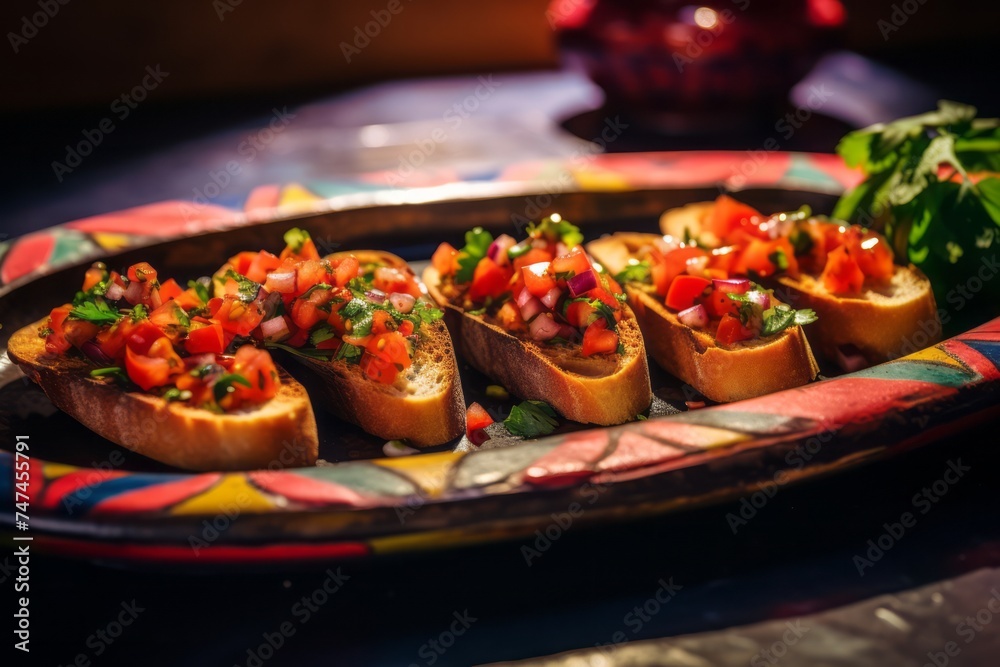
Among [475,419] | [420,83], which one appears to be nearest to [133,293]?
[475,419]

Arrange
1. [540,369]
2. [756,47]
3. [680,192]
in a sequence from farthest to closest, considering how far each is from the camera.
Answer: [756,47] < [680,192] < [540,369]

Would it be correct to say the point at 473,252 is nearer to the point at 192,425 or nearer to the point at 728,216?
the point at 728,216

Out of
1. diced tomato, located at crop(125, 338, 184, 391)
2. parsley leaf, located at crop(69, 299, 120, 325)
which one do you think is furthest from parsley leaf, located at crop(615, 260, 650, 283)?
parsley leaf, located at crop(69, 299, 120, 325)

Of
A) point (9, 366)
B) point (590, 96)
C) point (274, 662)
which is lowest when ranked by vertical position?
point (590, 96)

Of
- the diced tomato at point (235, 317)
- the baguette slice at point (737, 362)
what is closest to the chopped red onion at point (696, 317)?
the baguette slice at point (737, 362)

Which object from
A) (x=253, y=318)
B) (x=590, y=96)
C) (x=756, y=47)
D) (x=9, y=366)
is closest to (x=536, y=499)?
(x=253, y=318)

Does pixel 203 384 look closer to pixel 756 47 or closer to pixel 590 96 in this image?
pixel 756 47
